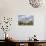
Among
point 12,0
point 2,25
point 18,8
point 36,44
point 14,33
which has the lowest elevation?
point 36,44

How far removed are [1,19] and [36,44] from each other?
5.13 ft

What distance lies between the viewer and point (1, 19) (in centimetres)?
448

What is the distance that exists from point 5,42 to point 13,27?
638 millimetres

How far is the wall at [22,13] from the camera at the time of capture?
14.7 ft

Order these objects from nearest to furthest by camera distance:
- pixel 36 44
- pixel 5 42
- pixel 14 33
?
1. pixel 36 44
2. pixel 5 42
3. pixel 14 33

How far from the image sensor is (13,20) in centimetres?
450

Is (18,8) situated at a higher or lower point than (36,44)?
higher

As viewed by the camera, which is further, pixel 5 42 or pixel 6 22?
pixel 6 22

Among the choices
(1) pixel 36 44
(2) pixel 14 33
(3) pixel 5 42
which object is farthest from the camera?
(2) pixel 14 33

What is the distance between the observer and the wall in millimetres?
4473

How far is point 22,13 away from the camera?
4.51 m

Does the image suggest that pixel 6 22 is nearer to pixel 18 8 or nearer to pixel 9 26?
pixel 9 26

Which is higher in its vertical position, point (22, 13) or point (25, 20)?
point (22, 13)

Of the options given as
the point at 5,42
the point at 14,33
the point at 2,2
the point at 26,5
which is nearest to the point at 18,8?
the point at 26,5
